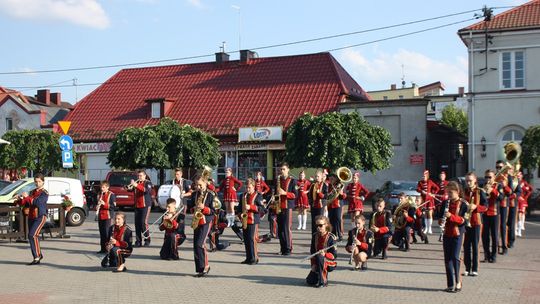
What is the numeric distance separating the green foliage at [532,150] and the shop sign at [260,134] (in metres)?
14.3

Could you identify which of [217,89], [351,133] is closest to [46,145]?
[217,89]

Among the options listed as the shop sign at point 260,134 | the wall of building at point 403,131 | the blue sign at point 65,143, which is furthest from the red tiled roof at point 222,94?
the blue sign at point 65,143

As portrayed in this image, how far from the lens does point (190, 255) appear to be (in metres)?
15.1

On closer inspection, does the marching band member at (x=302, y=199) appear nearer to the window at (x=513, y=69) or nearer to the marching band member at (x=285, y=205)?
the marching band member at (x=285, y=205)

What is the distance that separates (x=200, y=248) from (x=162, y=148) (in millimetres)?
21443

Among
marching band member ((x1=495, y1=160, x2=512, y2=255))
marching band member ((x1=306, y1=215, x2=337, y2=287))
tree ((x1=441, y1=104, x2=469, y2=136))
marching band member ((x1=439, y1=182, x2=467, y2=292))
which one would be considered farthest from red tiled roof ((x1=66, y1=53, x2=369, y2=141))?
marching band member ((x1=439, y1=182, x2=467, y2=292))

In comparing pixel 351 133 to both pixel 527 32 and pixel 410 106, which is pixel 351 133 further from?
pixel 527 32

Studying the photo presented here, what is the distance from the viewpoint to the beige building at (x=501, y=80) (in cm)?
3262

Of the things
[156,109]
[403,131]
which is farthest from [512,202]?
[156,109]

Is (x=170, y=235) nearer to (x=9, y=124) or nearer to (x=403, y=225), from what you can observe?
(x=403, y=225)

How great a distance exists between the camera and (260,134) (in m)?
39.8

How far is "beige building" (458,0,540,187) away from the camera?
32.6m

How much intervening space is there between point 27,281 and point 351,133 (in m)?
20.3

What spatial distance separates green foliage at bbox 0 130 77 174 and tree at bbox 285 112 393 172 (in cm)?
1583
